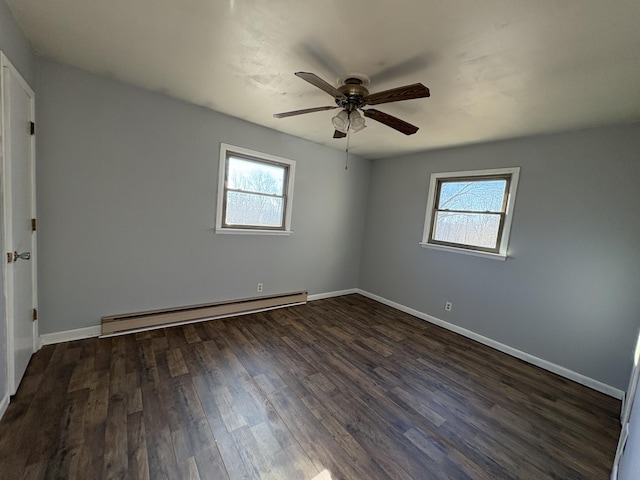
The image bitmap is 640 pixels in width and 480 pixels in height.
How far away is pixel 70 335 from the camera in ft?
7.98

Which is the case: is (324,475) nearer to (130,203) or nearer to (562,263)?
(130,203)

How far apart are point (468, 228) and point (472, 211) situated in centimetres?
23

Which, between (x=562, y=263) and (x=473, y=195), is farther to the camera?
(x=473, y=195)

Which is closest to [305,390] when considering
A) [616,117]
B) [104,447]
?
[104,447]

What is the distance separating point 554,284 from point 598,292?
12.5 inches

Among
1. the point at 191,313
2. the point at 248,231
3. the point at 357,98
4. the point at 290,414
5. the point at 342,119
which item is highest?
the point at 357,98

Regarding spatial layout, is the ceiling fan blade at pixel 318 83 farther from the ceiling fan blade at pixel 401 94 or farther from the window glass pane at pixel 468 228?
the window glass pane at pixel 468 228

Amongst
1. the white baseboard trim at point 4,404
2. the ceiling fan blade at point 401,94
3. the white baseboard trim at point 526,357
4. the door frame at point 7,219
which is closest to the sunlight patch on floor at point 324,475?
the white baseboard trim at point 4,404

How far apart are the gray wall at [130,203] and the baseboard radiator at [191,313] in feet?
0.28

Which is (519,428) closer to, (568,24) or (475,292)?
(475,292)

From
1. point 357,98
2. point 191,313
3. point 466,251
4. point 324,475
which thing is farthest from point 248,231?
point 466,251

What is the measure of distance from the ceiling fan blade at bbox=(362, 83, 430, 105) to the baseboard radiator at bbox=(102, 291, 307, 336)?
2846 mm

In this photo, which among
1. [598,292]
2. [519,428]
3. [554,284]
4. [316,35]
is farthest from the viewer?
[554,284]

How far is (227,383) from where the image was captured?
2.05 metres
